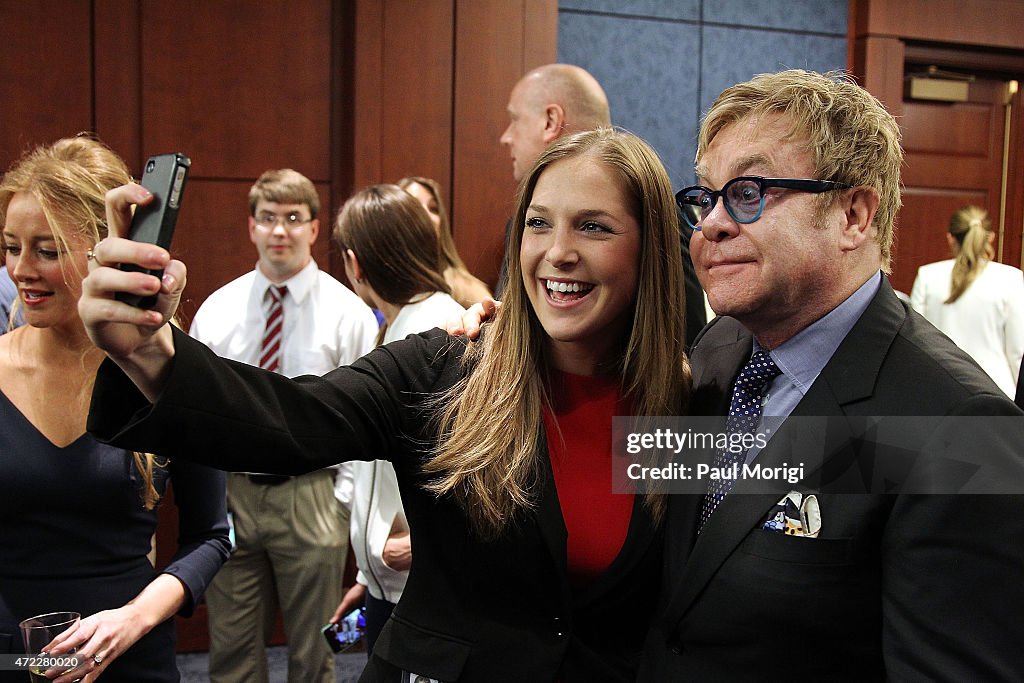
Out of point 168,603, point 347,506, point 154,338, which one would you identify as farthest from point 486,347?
point 347,506

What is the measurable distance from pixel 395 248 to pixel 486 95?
183cm

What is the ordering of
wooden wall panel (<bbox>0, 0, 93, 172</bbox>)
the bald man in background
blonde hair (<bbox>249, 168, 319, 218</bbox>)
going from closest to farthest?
the bald man in background
blonde hair (<bbox>249, 168, 319, 218</bbox>)
wooden wall panel (<bbox>0, 0, 93, 172</bbox>)

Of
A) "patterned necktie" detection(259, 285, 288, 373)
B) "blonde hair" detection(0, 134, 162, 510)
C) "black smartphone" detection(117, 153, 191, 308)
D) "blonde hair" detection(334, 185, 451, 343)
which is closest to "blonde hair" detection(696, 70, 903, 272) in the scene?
"black smartphone" detection(117, 153, 191, 308)

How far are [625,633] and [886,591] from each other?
404mm

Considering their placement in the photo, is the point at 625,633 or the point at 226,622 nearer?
the point at 625,633

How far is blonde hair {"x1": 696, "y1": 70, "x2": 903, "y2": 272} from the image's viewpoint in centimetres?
138

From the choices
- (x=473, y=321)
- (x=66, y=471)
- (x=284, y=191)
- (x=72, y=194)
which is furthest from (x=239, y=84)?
(x=473, y=321)

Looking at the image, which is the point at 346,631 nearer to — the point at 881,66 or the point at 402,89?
the point at 402,89

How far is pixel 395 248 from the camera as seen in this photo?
2.69 m

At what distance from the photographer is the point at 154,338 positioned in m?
1.04

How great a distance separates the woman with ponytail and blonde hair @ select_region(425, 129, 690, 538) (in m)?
3.13

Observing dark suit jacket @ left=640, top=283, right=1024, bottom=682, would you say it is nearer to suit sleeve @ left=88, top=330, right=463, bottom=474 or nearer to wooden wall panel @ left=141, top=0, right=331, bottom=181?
suit sleeve @ left=88, top=330, right=463, bottom=474

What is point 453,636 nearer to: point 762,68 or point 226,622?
point 226,622

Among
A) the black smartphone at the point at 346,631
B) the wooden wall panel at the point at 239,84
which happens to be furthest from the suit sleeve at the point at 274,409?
the wooden wall panel at the point at 239,84
